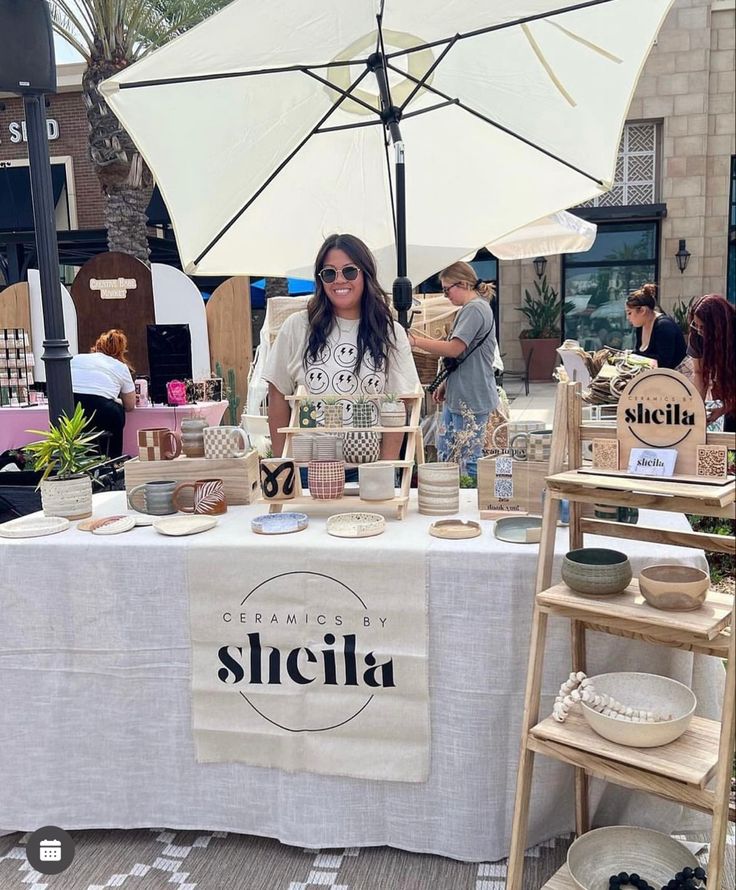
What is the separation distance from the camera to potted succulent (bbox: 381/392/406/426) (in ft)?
7.63

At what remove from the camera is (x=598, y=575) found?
1689 millimetres

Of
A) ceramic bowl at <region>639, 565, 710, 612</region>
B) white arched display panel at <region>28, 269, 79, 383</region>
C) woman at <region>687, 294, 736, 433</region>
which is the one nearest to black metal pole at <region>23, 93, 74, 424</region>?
ceramic bowl at <region>639, 565, 710, 612</region>

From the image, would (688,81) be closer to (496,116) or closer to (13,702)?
(496,116)

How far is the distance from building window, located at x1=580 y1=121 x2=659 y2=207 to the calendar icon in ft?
43.0

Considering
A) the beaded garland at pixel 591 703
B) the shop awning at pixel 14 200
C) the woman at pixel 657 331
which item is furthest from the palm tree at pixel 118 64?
the beaded garland at pixel 591 703

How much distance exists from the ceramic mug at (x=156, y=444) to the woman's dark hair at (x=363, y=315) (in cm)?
52

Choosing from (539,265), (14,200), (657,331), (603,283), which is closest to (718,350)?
(657,331)

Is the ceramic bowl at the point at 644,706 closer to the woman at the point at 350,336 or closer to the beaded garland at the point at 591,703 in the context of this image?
the beaded garland at the point at 591,703

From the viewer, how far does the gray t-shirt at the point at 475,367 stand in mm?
3883

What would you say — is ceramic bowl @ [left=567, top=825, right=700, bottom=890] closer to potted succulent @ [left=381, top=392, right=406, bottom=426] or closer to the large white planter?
potted succulent @ [left=381, top=392, right=406, bottom=426]

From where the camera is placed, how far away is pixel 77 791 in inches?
85.4

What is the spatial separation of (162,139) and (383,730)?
87.0 inches

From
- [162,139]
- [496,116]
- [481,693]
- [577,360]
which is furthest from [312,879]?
[577,360]

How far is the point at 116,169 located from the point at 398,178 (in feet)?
25.7
